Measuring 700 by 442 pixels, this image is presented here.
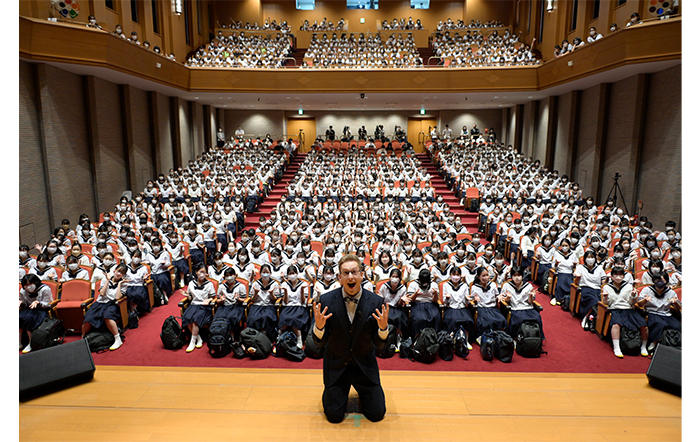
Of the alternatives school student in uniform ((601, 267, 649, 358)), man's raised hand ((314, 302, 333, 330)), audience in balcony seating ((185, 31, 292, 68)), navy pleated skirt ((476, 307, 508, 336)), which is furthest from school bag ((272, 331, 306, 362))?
audience in balcony seating ((185, 31, 292, 68))

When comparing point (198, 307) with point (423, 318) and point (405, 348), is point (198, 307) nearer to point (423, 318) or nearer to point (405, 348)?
point (405, 348)

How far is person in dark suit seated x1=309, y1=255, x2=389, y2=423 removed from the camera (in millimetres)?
2971

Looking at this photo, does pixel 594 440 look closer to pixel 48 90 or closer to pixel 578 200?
pixel 578 200

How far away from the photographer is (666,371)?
3.59 meters

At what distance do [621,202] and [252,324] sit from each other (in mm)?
12357

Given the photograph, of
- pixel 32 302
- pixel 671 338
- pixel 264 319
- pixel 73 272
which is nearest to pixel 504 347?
pixel 671 338

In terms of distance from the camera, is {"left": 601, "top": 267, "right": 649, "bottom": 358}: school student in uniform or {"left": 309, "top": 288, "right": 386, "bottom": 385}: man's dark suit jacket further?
{"left": 601, "top": 267, "right": 649, "bottom": 358}: school student in uniform

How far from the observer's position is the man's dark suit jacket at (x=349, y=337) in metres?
3.02

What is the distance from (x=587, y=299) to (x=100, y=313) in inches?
301

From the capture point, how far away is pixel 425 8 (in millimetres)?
25406

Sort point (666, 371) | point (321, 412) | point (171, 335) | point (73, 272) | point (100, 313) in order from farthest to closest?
point (73, 272) < point (100, 313) < point (171, 335) < point (666, 371) < point (321, 412)

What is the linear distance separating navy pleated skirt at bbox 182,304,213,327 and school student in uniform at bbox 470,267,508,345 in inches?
158

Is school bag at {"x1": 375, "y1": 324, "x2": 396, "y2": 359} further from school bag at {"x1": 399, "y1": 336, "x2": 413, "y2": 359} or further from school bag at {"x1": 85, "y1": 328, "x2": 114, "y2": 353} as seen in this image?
school bag at {"x1": 85, "y1": 328, "x2": 114, "y2": 353}

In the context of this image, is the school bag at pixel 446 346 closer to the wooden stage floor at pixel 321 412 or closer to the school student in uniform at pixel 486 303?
the school student in uniform at pixel 486 303
